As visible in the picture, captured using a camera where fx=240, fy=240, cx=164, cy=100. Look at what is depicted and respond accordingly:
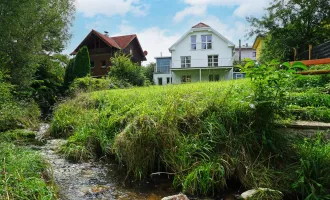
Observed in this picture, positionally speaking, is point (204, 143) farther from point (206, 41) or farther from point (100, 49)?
point (100, 49)

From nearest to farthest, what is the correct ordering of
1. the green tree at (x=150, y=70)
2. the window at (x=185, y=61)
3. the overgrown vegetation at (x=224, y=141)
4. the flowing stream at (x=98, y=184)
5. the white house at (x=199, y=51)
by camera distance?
1. the overgrown vegetation at (x=224, y=141)
2. the flowing stream at (x=98, y=184)
3. the white house at (x=199, y=51)
4. the window at (x=185, y=61)
5. the green tree at (x=150, y=70)

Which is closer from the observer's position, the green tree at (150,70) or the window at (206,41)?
the window at (206,41)

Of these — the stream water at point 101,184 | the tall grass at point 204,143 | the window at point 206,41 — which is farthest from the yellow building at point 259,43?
the stream water at point 101,184

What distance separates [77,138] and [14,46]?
6.16 metres

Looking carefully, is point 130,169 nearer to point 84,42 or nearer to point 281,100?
point 281,100

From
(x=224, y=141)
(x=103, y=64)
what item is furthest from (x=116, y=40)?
(x=224, y=141)

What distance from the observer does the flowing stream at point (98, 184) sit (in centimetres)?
322

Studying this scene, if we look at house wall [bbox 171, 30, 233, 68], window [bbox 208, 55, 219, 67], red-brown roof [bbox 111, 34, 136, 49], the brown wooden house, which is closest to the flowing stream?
house wall [bbox 171, 30, 233, 68]

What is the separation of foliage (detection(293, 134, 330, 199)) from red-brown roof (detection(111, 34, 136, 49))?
Answer: 95.4 ft

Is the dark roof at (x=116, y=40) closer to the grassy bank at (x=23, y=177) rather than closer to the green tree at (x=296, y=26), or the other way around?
the green tree at (x=296, y=26)

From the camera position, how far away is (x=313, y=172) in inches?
114

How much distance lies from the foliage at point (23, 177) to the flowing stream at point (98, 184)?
30 cm

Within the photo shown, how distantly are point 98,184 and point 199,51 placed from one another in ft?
78.4

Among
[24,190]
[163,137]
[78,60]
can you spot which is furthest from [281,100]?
[78,60]
